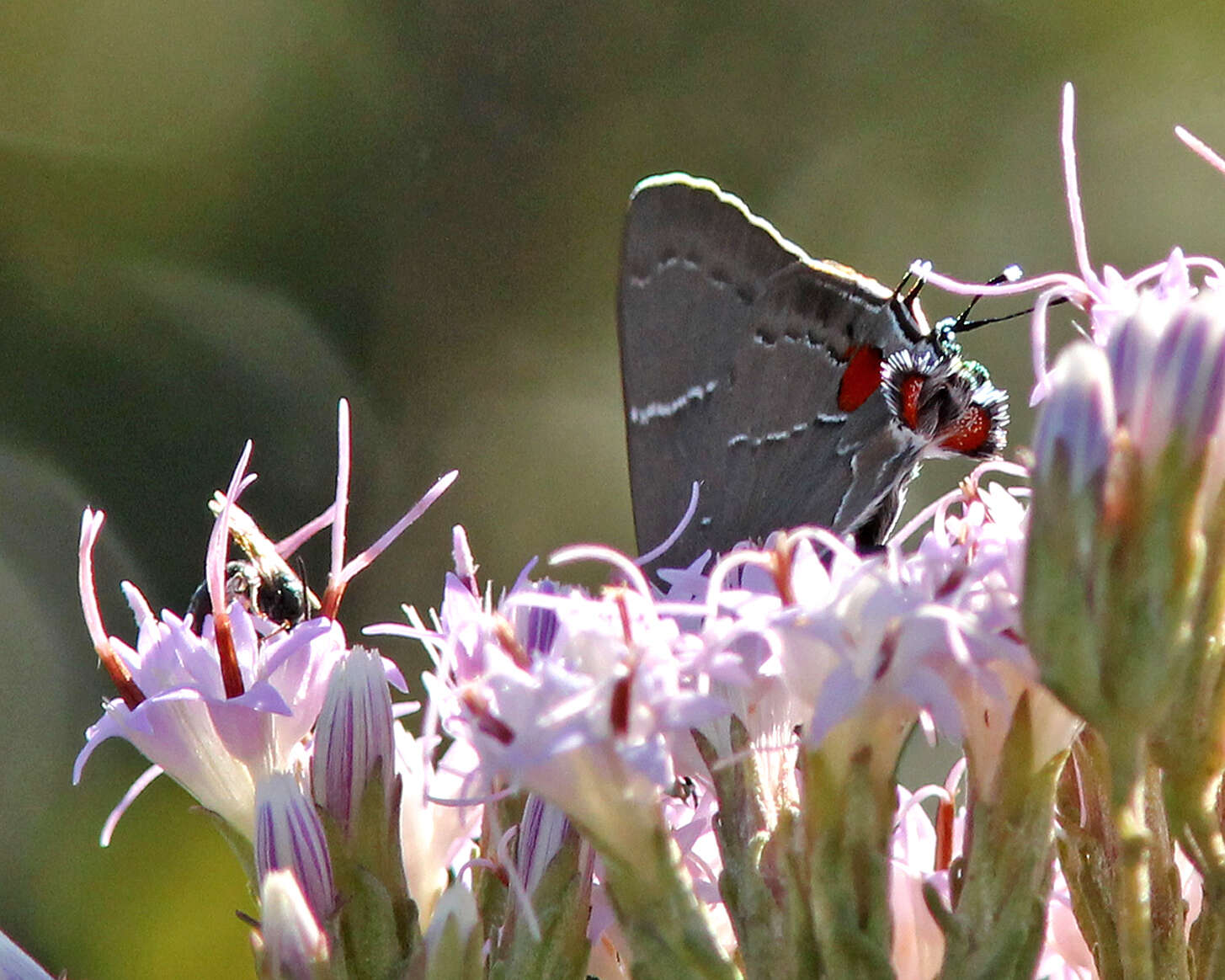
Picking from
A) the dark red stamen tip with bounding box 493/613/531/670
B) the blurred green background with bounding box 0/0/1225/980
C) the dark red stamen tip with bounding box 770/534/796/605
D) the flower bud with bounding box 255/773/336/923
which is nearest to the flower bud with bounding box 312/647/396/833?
the flower bud with bounding box 255/773/336/923

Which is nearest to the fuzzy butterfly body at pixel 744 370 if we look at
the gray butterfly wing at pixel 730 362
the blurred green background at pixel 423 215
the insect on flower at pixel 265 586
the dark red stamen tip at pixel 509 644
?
the gray butterfly wing at pixel 730 362

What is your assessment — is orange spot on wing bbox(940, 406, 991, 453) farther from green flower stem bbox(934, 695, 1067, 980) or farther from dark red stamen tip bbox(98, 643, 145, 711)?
dark red stamen tip bbox(98, 643, 145, 711)

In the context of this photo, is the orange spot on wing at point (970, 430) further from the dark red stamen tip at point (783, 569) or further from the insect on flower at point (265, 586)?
the insect on flower at point (265, 586)

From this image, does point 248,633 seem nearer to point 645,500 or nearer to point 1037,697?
point 645,500

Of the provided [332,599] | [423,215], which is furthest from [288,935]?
[423,215]

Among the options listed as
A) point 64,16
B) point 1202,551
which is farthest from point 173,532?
point 1202,551

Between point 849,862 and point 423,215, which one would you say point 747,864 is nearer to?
point 849,862
